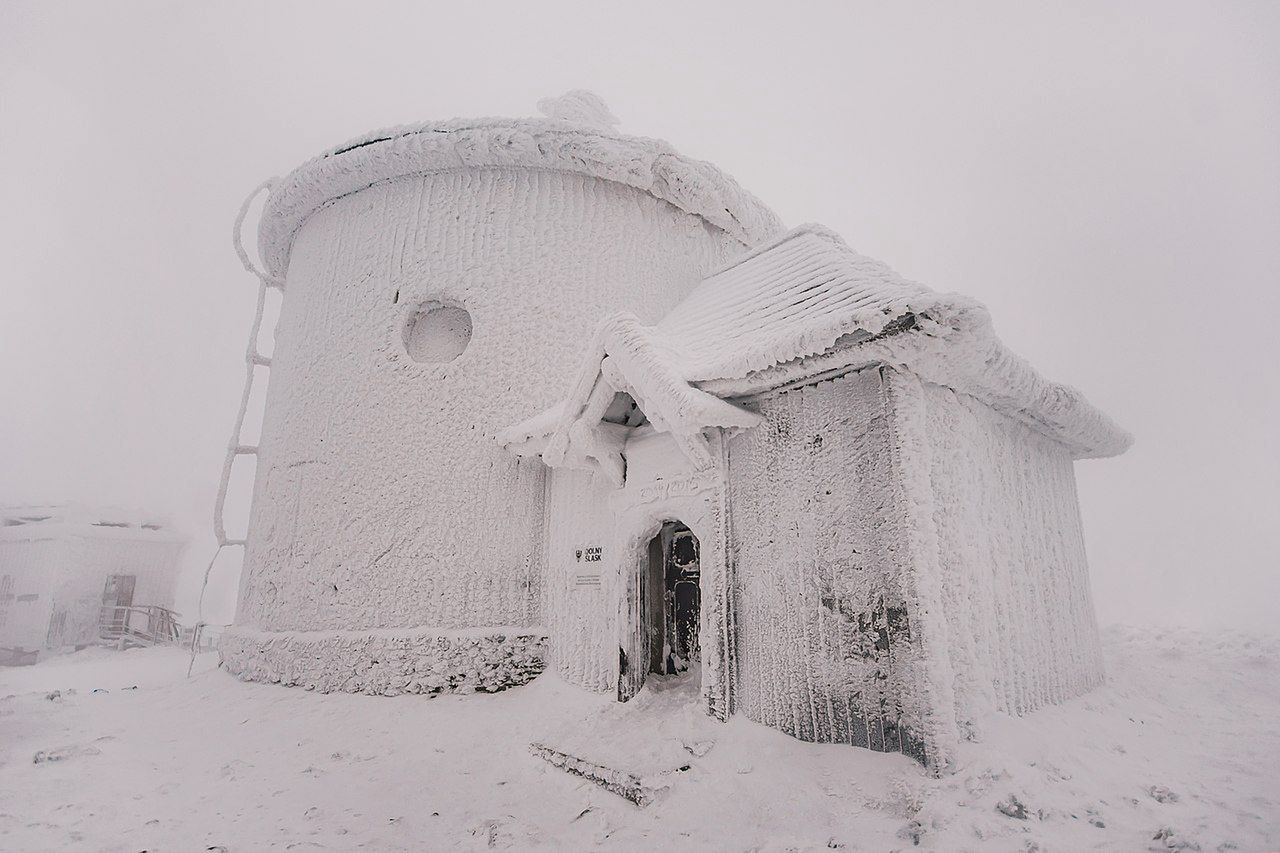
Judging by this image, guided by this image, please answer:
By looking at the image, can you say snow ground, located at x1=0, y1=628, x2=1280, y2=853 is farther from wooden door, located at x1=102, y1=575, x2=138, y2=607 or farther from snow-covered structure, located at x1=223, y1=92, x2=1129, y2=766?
wooden door, located at x1=102, y1=575, x2=138, y2=607

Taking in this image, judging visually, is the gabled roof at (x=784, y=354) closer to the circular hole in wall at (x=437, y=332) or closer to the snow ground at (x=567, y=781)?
the circular hole in wall at (x=437, y=332)

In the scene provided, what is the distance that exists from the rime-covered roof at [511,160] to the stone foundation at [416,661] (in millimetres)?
6022

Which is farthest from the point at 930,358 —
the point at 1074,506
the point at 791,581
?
the point at 1074,506

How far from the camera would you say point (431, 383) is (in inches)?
295

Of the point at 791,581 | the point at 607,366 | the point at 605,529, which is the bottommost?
the point at 791,581

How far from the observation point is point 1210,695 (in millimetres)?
6609

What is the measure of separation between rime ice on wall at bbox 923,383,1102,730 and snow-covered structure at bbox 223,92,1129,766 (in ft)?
0.14

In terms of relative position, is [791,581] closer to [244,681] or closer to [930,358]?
[930,358]

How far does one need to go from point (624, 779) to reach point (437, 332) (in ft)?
20.1

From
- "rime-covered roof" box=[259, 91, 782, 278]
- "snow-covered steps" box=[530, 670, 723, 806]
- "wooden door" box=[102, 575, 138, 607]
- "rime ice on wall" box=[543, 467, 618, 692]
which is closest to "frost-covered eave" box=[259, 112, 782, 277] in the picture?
"rime-covered roof" box=[259, 91, 782, 278]

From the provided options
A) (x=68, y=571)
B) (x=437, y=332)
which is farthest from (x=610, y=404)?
(x=68, y=571)

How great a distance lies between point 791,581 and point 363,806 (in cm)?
358

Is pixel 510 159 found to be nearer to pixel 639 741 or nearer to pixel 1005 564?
pixel 639 741

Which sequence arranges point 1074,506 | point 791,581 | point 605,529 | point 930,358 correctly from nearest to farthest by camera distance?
point 930,358, point 791,581, point 605,529, point 1074,506
